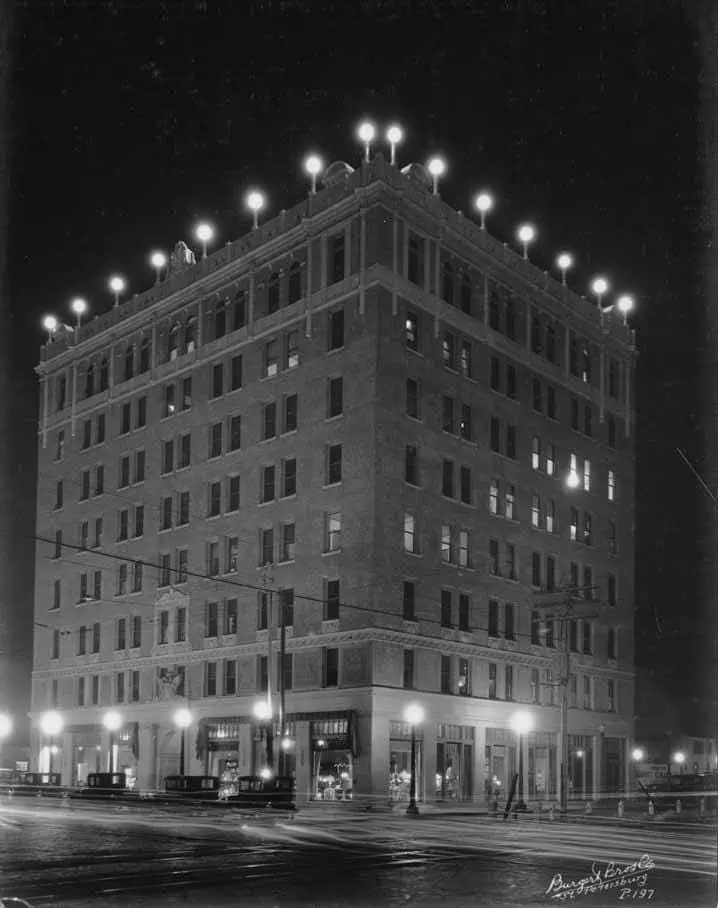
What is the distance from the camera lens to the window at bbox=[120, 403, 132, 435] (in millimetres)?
72188

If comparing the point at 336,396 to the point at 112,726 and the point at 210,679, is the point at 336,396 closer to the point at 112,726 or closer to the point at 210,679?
the point at 210,679

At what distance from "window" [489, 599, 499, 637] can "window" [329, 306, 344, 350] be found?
53.9 ft

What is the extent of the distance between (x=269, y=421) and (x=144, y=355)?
14.1 m

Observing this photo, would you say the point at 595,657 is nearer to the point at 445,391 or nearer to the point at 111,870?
the point at 445,391

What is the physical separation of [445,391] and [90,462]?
26.3 metres

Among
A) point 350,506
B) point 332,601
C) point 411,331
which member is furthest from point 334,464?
point 411,331

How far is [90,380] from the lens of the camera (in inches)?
3007

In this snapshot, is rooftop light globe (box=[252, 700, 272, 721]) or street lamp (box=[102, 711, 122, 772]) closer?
rooftop light globe (box=[252, 700, 272, 721])

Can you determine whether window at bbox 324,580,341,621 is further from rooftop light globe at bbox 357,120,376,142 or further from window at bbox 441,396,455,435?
rooftop light globe at bbox 357,120,376,142

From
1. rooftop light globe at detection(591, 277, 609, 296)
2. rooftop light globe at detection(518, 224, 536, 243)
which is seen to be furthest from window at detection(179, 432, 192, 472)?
rooftop light globe at detection(591, 277, 609, 296)

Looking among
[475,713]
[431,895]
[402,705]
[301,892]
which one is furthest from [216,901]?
[475,713]

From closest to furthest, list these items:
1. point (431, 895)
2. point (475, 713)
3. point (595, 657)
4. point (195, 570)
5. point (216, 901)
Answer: point (216, 901) < point (431, 895) < point (475, 713) < point (195, 570) < point (595, 657)

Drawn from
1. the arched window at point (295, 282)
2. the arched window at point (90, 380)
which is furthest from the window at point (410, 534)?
the arched window at point (90, 380)

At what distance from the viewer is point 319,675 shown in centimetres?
5569
